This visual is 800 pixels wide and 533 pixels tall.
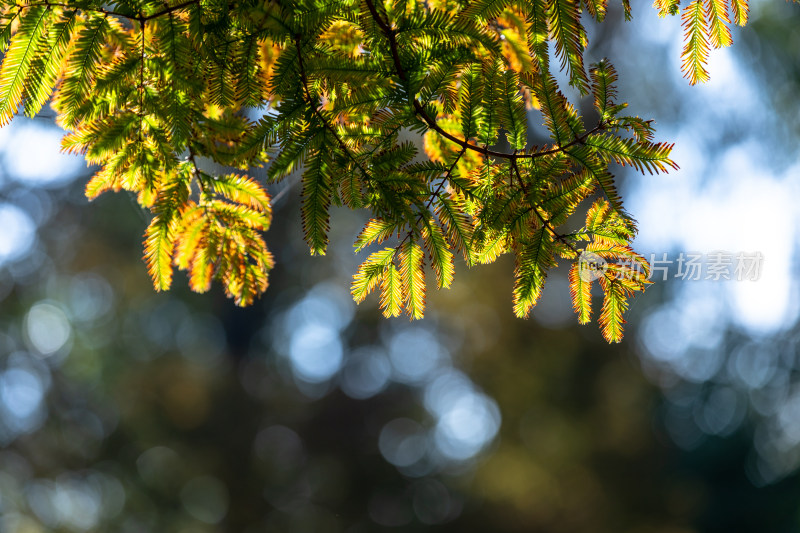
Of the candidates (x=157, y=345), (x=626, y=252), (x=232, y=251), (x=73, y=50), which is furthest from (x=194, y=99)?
(x=157, y=345)

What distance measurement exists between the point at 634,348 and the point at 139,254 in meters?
7.91

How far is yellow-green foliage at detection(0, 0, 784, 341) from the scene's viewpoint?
1.22 meters

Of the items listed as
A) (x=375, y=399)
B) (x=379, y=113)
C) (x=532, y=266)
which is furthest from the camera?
(x=375, y=399)

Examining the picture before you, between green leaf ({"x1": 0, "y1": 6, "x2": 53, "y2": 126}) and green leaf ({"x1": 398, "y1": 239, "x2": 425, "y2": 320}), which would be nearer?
green leaf ({"x1": 0, "y1": 6, "x2": 53, "y2": 126})

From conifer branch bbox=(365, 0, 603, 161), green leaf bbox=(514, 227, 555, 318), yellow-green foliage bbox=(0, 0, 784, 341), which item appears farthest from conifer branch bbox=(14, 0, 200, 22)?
green leaf bbox=(514, 227, 555, 318)

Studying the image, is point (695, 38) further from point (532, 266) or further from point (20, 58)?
point (20, 58)

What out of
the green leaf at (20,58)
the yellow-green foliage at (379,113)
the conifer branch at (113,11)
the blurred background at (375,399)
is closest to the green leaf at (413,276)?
the yellow-green foliage at (379,113)

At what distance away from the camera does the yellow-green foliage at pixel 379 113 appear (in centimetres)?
122

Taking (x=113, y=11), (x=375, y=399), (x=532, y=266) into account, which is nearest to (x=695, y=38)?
(x=532, y=266)

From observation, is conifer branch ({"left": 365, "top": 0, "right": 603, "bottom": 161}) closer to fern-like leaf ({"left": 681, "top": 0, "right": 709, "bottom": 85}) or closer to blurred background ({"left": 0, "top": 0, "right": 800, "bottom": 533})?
fern-like leaf ({"left": 681, "top": 0, "right": 709, "bottom": 85})

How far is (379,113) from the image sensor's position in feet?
4.25

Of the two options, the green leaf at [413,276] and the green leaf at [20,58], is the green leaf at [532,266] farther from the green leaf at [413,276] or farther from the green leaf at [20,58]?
the green leaf at [20,58]

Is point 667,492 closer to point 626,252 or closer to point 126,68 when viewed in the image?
point 626,252

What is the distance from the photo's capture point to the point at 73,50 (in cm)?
130
